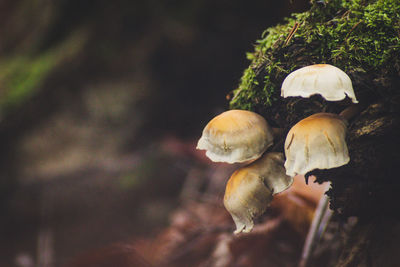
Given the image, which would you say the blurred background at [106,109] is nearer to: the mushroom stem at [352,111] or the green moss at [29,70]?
the green moss at [29,70]

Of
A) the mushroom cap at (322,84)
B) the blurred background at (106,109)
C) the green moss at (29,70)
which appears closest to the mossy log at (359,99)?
the mushroom cap at (322,84)

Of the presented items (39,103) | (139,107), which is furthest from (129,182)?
(39,103)

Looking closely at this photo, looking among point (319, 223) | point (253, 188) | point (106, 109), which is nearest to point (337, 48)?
point (253, 188)

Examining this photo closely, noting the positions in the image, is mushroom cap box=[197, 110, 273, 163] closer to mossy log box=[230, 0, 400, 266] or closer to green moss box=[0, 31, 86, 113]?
mossy log box=[230, 0, 400, 266]

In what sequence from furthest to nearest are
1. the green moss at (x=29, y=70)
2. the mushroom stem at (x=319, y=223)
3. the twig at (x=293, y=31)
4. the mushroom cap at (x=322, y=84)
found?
1. the green moss at (x=29, y=70)
2. the mushroom stem at (x=319, y=223)
3. the twig at (x=293, y=31)
4. the mushroom cap at (x=322, y=84)

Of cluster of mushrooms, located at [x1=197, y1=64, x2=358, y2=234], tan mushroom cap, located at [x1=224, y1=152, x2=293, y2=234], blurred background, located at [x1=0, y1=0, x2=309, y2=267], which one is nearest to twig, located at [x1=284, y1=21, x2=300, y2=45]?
cluster of mushrooms, located at [x1=197, y1=64, x2=358, y2=234]

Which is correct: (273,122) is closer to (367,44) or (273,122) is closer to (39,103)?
(367,44)
